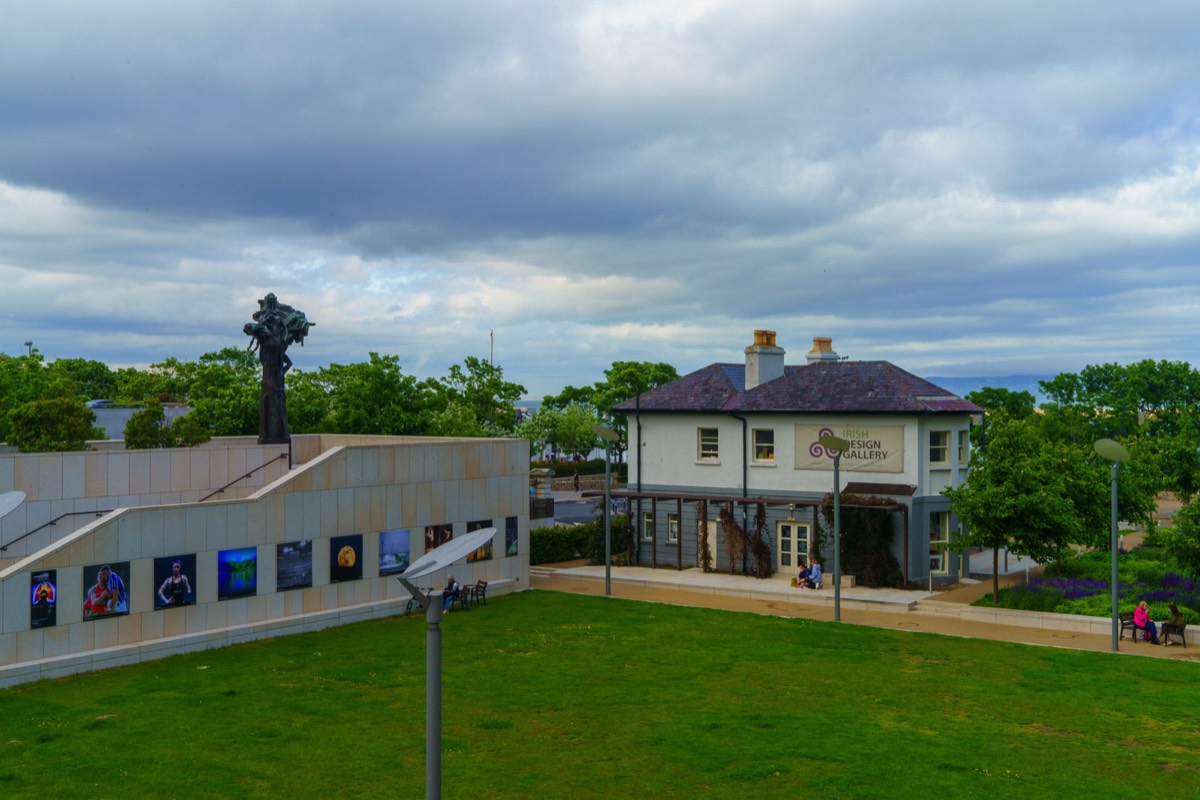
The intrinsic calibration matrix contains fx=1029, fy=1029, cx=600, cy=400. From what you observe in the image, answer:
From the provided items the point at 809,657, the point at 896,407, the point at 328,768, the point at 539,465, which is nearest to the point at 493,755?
the point at 328,768

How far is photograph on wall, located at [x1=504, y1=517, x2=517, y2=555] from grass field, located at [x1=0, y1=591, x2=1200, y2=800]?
24.7 feet

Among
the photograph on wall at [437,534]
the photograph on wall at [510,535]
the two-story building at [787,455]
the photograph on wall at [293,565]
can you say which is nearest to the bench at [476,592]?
the photograph on wall at [437,534]

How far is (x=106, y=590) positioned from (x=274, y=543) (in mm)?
4721

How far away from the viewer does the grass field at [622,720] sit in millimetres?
15562

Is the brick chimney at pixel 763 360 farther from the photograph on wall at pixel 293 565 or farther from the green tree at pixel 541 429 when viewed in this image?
the green tree at pixel 541 429

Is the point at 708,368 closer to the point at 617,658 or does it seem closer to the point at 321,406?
the point at 617,658

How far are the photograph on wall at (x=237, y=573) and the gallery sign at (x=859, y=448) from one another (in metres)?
19.3

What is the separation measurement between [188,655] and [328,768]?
10.0 m

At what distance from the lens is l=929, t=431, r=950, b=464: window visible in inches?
1421

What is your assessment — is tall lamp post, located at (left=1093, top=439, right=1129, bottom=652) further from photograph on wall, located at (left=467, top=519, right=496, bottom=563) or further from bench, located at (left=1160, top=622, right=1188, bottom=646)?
photograph on wall, located at (left=467, top=519, right=496, bottom=563)

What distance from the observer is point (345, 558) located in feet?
96.0

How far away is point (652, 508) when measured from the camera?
40344 millimetres

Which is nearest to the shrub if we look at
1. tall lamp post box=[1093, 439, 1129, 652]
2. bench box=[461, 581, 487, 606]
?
bench box=[461, 581, 487, 606]

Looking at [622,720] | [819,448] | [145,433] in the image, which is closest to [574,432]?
[819,448]
